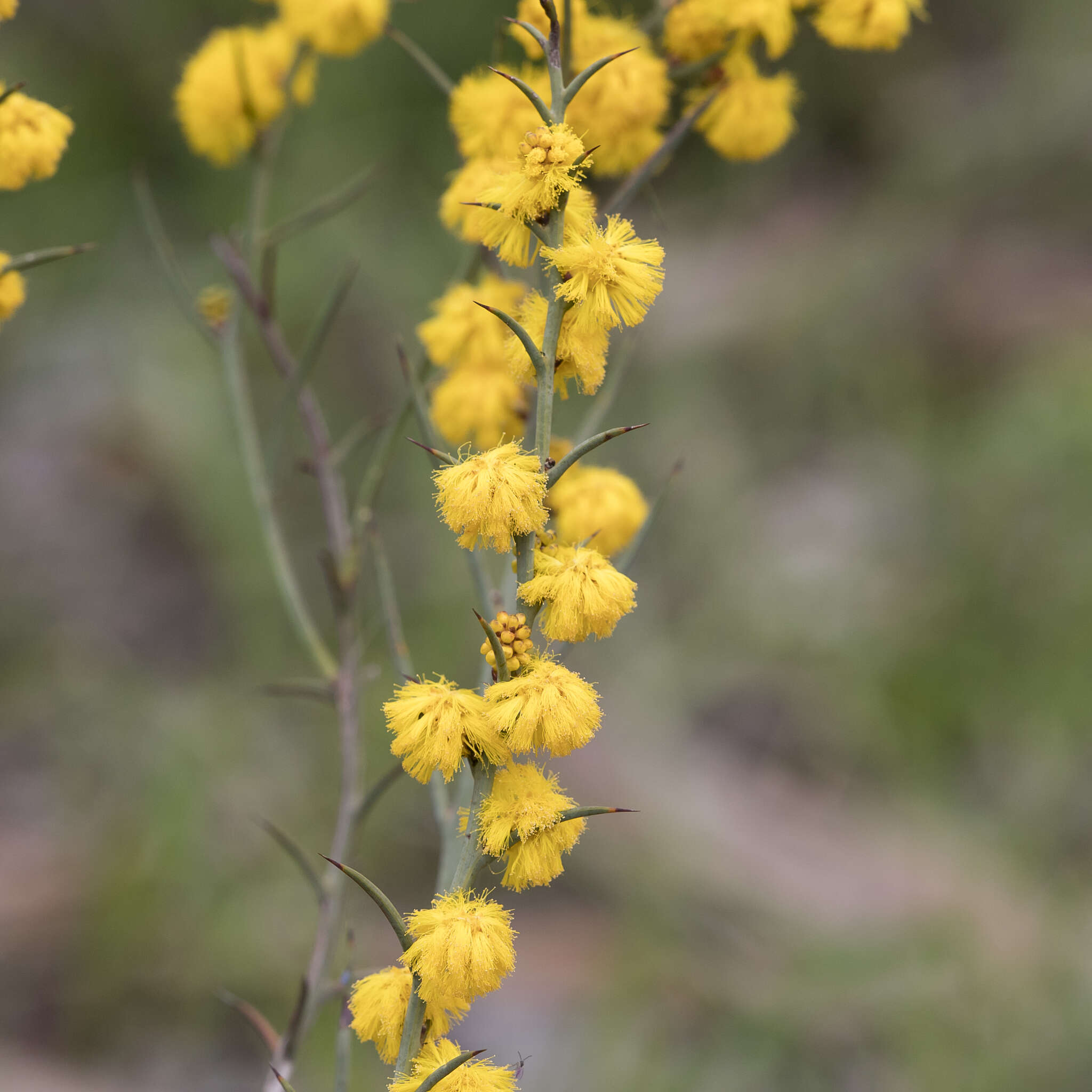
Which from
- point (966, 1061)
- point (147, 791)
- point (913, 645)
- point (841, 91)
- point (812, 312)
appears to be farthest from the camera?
point (841, 91)

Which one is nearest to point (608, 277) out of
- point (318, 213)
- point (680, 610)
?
point (318, 213)

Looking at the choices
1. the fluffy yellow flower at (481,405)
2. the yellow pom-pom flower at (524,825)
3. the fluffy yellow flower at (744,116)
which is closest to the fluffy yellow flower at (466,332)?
the fluffy yellow flower at (481,405)

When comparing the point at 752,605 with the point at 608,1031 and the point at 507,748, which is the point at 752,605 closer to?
the point at 608,1031

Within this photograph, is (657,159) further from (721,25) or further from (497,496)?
(497,496)

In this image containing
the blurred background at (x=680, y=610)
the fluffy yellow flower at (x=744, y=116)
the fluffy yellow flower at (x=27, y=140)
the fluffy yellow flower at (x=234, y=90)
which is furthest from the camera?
the blurred background at (x=680, y=610)

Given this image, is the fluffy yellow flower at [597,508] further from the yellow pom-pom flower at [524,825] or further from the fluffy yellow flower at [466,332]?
the yellow pom-pom flower at [524,825]

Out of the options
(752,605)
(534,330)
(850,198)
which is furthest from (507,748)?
(850,198)
